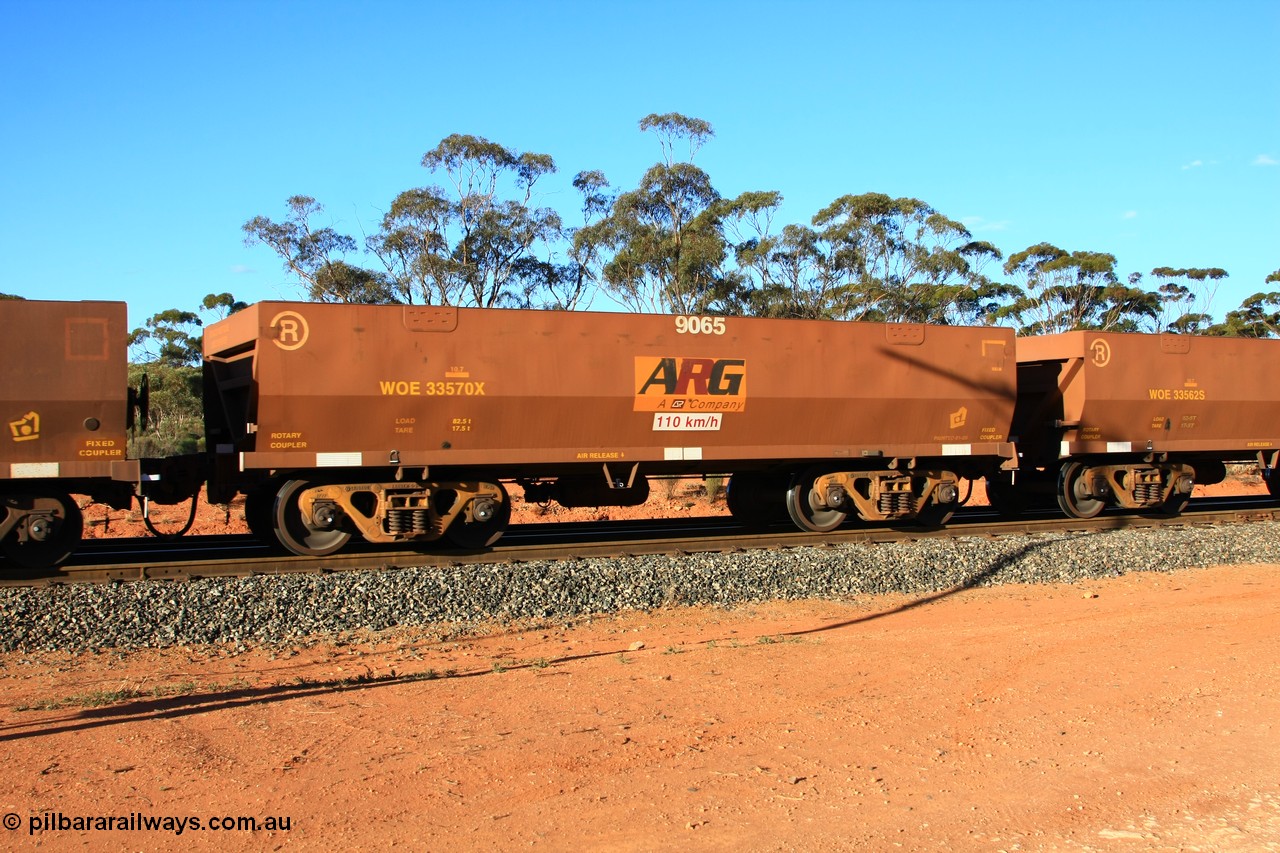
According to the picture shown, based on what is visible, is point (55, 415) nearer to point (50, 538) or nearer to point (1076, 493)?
point (50, 538)

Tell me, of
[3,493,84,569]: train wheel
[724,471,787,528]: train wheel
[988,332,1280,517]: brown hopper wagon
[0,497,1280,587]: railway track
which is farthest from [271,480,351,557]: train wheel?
[988,332,1280,517]: brown hopper wagon

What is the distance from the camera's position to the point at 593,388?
1244 cm

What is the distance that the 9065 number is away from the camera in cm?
1286

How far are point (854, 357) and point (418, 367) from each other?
5690mm

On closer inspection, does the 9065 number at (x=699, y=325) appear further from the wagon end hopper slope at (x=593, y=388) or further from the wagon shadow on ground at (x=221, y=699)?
the wagon shadow on ground at (x=221, y=699)

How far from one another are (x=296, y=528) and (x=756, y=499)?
659 cm

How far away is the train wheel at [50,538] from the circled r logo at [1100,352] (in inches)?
536

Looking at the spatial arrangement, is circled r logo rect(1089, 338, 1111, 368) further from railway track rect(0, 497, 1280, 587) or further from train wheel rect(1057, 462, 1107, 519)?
railway track rect(0, 497, 1280, 587)

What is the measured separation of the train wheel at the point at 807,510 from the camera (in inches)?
555

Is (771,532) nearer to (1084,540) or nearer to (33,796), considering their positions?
(1084,540)

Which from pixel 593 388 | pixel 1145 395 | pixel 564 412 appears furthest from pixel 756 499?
pixel 1145 395

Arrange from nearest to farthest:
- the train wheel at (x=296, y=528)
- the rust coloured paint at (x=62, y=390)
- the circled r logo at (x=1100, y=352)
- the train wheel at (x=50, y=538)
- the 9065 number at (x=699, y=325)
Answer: the rust coloured paint at (x=62, y=390)
the train wheel at (x=50, y=538)
the train wheel at (x=296, y=528)
the 9065 number at (x=699, y=325)
the circled r logo at (x=1100, y=352)

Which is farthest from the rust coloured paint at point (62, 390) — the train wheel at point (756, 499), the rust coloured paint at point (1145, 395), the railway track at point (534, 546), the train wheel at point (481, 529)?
the rust coloured paint at point (1145, 395)

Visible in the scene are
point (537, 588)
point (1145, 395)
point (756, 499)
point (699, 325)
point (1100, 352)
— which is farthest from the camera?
point (1145, 395)
